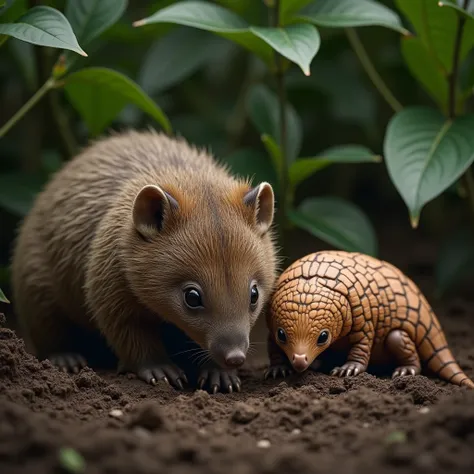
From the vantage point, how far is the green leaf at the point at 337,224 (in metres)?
4.86

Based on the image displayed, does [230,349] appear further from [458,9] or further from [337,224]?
[458,9]

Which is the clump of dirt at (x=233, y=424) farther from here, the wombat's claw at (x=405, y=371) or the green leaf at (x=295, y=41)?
the green leaf at (x=295, y=41)

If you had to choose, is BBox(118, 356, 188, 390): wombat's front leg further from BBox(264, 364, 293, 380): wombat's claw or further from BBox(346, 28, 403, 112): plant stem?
BBox(346, 28, 403, 112): plant stem

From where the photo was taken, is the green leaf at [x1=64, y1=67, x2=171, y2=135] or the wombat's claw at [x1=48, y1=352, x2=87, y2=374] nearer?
Result: the wombat's claw at [x1=48, y1=352, x2=87, y2=374]

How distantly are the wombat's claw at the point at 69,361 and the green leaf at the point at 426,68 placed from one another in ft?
9.17

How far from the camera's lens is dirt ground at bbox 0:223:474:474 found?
256cm

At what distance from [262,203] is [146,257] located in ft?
2.31

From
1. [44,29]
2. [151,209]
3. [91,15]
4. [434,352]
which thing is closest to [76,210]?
[151,209]

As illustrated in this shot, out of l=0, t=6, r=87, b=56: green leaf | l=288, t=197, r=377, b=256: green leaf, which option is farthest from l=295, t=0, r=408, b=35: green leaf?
l=0, t=6, r=87, b=56: green leaf

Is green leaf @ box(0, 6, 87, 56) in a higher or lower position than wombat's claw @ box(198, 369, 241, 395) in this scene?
higher

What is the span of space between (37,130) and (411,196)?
11.1 feet

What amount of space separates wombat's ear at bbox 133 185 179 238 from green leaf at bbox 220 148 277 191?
1.30 metres

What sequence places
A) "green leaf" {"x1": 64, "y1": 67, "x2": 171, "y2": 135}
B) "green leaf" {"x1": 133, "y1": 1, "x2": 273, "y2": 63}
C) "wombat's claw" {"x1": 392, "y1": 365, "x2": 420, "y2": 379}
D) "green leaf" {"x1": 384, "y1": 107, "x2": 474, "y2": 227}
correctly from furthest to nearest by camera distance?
"green leaf" {"x1": 64, "y1": 67, "x2": 171, "y2": 135}, "green leaf" {"x1": 133, "y1": 1, "x2": 273, "y2": 63}, "green leaf" {"x1": 384, "y1": 107, "x2": 474, "y2": 227}, "wombat's claw" {"x1": 392, "y1": 365, "x2": 420, "y2": 379}

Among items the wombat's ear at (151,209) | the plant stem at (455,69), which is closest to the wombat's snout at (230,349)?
the wombat's ear at (151,209)
